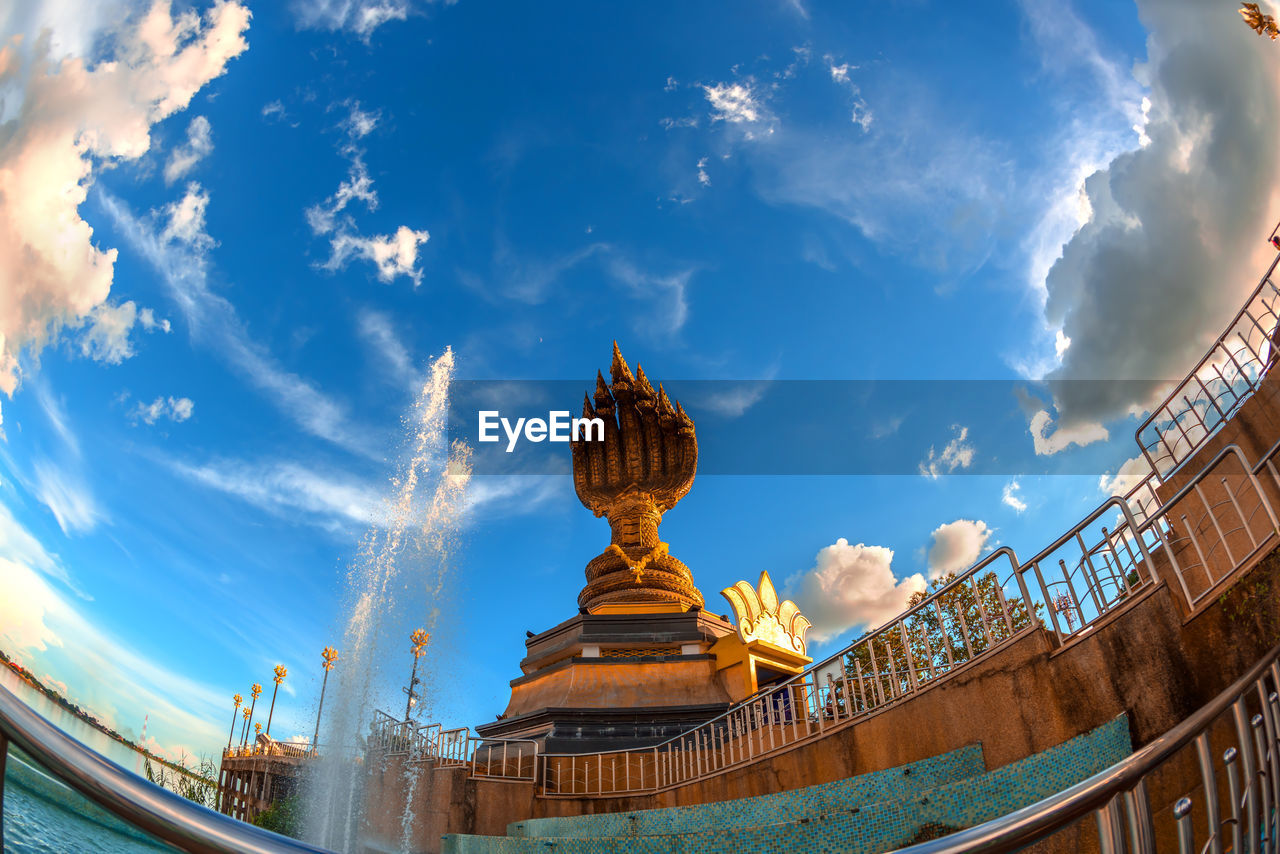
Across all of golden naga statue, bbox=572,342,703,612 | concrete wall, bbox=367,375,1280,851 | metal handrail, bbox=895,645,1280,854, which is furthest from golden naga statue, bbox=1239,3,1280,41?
golden naga statue, bbox=572,342,703,612

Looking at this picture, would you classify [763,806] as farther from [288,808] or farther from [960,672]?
[288,808]

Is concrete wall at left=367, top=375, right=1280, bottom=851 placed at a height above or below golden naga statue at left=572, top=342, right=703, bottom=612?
below

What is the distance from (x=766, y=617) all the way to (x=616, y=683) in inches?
142

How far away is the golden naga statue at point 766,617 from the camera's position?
15133mm

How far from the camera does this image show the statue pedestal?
47.3 feet

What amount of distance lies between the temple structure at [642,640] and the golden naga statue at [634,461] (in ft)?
0.12

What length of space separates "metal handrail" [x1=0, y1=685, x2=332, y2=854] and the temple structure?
13.4 metres

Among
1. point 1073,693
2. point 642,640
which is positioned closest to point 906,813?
point 1073,693

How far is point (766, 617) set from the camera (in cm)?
1581

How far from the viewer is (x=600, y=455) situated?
23344mm

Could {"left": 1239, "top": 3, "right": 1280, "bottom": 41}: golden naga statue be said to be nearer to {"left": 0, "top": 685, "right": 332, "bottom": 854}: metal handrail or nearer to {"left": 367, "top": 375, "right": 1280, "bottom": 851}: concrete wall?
{"left": 367, "top": 375, "right": 1280, "bottom": 851}: concrete wall

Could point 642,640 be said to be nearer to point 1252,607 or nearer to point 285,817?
point 285,817

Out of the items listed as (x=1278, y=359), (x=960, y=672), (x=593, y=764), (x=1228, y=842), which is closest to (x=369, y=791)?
(x=593, y=764)

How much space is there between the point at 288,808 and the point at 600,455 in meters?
13.1
